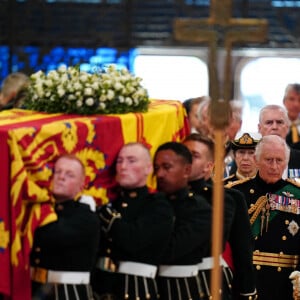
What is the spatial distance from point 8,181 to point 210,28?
1332 millimetres

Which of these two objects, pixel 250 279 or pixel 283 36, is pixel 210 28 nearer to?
pixel 250 279

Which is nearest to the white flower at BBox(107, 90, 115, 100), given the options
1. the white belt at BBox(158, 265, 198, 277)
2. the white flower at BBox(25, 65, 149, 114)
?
the white flower at BBox(25, 65, 149, 114)

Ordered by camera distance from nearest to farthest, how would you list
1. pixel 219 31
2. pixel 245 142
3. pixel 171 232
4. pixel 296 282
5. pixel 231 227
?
pixel 219 31 → pixel 171 232 → pixel 231 227 → pixel 296 282 → pixel 245 142

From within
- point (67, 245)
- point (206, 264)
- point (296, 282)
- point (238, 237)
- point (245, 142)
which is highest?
point (245, 142)

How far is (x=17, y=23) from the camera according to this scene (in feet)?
54.7

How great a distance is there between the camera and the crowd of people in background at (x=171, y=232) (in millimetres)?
8359

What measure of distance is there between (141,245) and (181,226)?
38cm

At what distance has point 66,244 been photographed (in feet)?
27.2

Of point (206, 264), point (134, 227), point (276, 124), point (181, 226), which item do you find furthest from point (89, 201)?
point (276, 124)

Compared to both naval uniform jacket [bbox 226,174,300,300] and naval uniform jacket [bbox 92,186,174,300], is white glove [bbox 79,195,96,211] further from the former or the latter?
naval uniform jacket [bbox 226,174,300,300]

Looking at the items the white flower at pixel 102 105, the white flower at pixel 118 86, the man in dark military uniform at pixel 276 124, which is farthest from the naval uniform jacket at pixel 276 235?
the white flower at pixel 102 105

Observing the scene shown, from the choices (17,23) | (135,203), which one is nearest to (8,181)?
(135,203)

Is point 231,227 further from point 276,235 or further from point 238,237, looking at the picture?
point 276,235

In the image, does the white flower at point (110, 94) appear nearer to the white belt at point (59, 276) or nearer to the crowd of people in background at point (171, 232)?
the crowd of people in background at point (171, 232)
